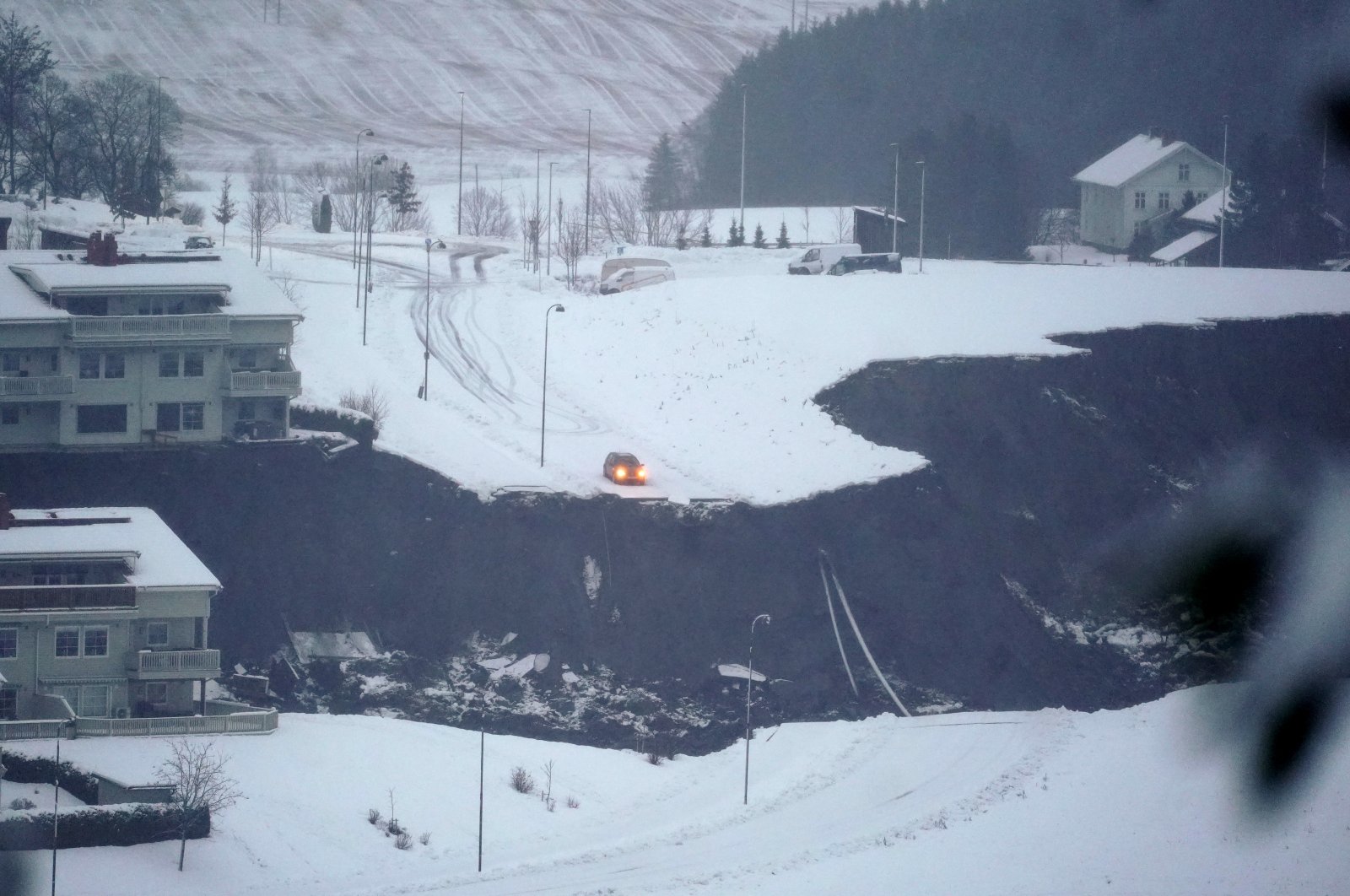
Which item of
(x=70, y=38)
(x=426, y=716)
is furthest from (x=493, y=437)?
(x=70, y=38)

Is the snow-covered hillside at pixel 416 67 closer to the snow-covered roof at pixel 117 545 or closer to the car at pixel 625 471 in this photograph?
the car at pixel 625 471

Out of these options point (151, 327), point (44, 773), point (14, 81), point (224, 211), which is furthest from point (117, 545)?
point (14, 81)

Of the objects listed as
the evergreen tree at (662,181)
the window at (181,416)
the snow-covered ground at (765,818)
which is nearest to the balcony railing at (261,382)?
the window at (181,416)

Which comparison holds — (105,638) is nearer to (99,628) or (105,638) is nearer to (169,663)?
(99,628)

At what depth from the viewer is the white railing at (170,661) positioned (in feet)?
101

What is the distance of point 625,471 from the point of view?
4153cm

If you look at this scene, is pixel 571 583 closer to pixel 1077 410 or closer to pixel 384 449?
pixel 384 449

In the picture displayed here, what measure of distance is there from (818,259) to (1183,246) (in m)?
20.7

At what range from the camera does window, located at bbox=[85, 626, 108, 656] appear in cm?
3069

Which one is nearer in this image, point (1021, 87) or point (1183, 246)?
point (1183, 246)

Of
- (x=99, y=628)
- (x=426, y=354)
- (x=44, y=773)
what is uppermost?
(x=426, y=354)

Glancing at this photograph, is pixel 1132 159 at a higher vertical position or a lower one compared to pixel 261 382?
higher

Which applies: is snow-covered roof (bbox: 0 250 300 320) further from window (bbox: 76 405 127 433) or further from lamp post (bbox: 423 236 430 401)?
lamp post (bbox: 423 236 430 401)

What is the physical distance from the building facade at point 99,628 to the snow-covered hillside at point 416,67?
2996 inches
